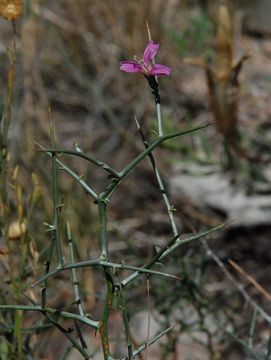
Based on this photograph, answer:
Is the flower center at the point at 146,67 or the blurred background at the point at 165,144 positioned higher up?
the blurred background at the point at 165,144

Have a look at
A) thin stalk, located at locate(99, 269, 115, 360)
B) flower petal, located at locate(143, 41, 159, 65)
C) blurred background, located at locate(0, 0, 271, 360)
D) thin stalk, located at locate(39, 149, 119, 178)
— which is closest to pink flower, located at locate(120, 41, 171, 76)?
flower petal, located at locate(143, 41, 159, 65)

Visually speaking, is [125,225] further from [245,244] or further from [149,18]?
[149,18]

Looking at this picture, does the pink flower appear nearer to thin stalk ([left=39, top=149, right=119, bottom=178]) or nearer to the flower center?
the flower center

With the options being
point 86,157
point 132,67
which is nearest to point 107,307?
point 86,157

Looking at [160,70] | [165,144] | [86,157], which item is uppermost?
[165,144]

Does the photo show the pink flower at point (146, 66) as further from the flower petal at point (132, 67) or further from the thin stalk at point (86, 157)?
the thin stalk at point (86, 157)

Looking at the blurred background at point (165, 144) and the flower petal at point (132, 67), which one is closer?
the flower petal at point (132, 67)

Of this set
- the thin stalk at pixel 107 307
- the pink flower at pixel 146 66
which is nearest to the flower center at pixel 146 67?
the pink flower at pixel 146 66

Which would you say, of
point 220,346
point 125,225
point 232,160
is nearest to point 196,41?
point 232,160

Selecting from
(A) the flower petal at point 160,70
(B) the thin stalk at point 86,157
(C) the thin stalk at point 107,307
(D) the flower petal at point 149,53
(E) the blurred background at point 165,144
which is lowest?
(C) the thin stalk at point 107,307

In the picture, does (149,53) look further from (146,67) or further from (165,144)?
(165,144)
